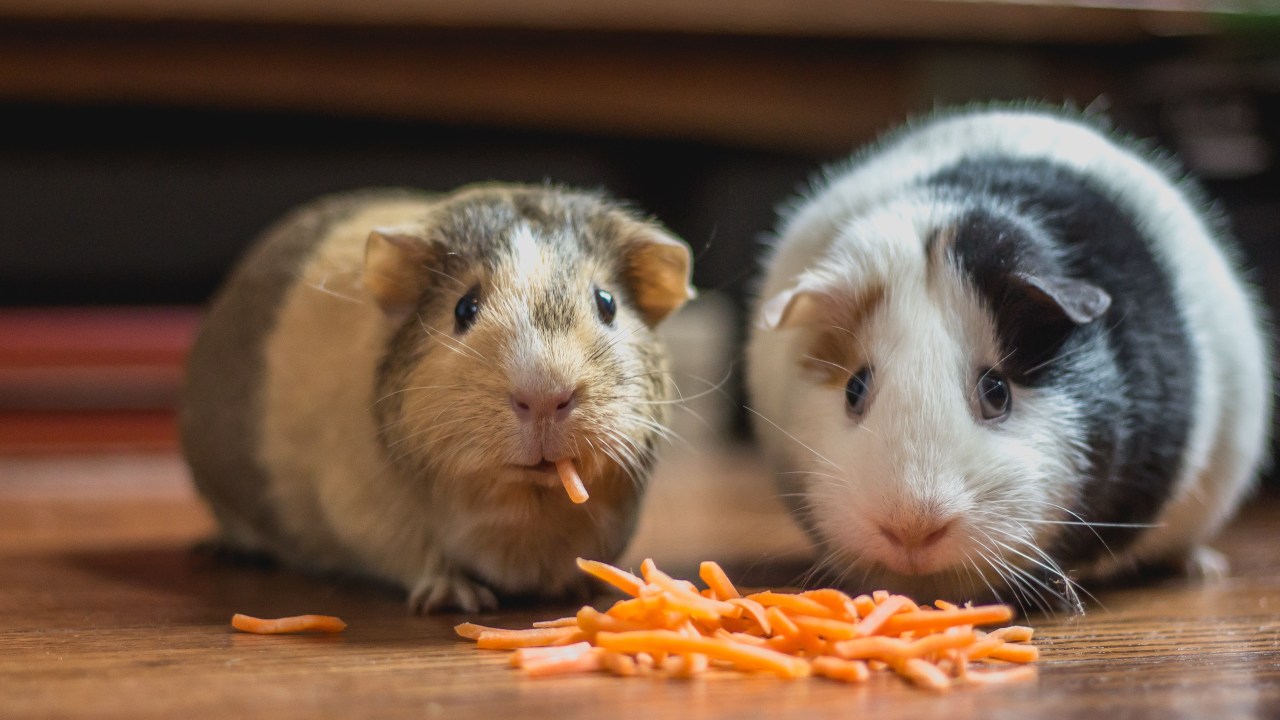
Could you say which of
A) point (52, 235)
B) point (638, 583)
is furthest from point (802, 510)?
point (52, 235)

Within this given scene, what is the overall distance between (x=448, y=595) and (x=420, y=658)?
395 millimetres

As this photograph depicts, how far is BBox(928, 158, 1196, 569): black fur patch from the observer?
2.22m

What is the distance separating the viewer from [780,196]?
20.7 feet

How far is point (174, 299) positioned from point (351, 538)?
12.3 feet

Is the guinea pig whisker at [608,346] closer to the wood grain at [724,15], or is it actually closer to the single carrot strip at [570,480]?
the single carrot strip at [570,480]

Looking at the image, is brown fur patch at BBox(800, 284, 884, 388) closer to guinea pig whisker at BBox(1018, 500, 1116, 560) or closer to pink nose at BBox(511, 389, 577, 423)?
guinea pig whisker at BBox(1018, 500, 1116, 560)

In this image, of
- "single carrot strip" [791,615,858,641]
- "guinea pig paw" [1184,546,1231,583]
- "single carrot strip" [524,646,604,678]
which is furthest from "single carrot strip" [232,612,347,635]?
"guinea pig paw" [1184,546,1231,583]

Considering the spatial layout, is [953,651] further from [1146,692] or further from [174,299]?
[174,299]

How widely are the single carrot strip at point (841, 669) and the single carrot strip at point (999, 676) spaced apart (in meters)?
0.16

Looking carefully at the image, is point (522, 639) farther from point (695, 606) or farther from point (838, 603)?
point (838, 603)

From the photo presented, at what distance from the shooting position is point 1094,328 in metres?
2.27

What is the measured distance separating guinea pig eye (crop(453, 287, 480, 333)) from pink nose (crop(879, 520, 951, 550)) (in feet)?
2.73

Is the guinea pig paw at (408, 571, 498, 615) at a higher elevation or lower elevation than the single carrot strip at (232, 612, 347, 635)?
higher

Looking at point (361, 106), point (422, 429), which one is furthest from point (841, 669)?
point (361, 106)
